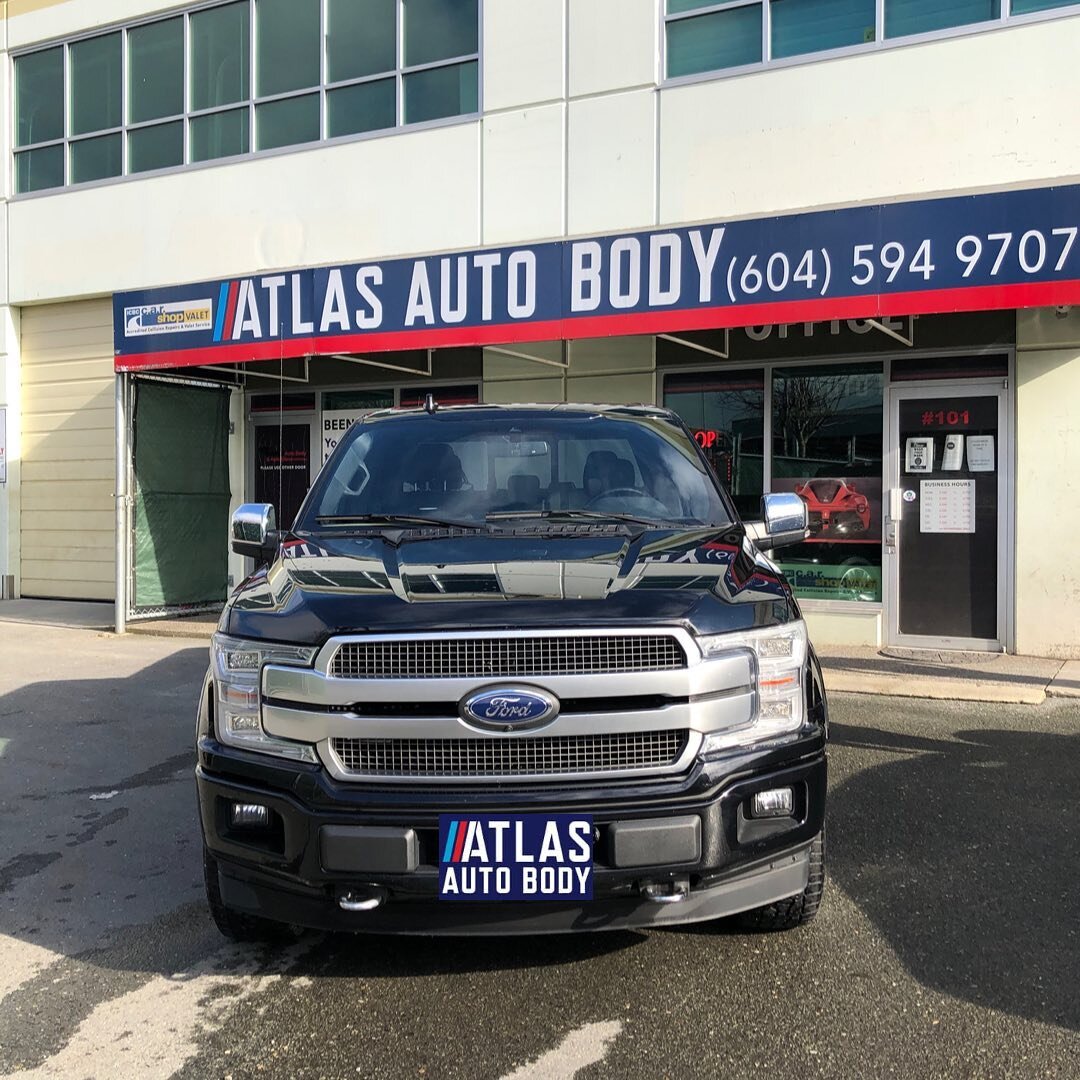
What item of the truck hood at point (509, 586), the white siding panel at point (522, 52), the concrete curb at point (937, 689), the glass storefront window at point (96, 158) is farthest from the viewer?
the glass storefront window at point (96, 158)

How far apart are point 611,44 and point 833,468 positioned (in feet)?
16.4

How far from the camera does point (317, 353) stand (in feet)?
32.4

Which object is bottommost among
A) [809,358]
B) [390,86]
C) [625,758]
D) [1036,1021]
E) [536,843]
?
[1036,1021]

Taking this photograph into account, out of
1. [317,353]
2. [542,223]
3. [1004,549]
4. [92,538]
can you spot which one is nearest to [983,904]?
[1004,549]

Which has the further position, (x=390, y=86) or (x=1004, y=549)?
(x=390, y=86)

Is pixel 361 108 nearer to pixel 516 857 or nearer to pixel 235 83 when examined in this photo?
pixel 235 83

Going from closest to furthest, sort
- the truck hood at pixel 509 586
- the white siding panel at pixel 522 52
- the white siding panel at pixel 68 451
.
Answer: the truck hood at pixel 509 586, the white siding panel at pixel 522 52, the white siding panel at pixel 68 451

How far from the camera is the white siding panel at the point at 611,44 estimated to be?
10.4 m

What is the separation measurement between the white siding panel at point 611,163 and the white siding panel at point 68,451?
273 inches

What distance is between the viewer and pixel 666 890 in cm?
276

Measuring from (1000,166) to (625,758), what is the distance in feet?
27.2

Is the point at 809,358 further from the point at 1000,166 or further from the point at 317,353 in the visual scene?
the point at 317,353

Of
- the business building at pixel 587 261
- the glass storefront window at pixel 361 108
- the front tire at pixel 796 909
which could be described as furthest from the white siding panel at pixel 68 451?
the front tire at pixel 796 909

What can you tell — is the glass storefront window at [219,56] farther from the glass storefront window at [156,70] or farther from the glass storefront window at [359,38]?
the glass storefront window at [359,38]
